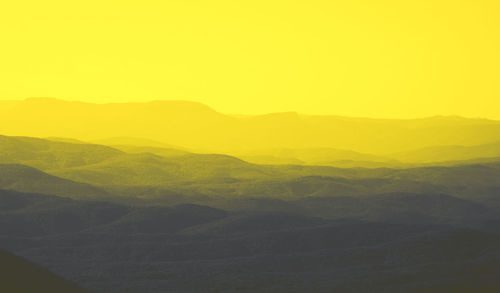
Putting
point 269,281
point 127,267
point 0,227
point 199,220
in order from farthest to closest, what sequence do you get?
point 199,220 < point 0,227 < point 127,267 < point 269,281

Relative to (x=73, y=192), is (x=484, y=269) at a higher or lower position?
lower

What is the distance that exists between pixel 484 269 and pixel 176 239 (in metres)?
52.5

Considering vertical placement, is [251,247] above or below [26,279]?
below

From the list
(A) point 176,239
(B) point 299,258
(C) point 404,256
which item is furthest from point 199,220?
(C) point 404,256

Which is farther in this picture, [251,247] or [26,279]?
[251,247]

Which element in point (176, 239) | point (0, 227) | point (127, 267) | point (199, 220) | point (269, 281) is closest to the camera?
point (269, 281)

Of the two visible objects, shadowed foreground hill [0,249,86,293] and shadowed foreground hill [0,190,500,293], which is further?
shadowed foreground hill [0,190,500,293]

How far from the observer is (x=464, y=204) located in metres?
189

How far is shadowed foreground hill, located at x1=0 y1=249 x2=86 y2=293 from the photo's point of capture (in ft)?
A: 183

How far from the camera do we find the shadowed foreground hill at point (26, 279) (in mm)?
55797

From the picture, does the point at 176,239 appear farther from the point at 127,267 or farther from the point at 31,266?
the point at 31,266

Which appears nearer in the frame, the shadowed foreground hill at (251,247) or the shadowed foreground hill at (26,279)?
the shadowed foreground hill at (26,279)

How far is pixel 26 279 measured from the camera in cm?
5759

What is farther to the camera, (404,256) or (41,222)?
(41,222)
